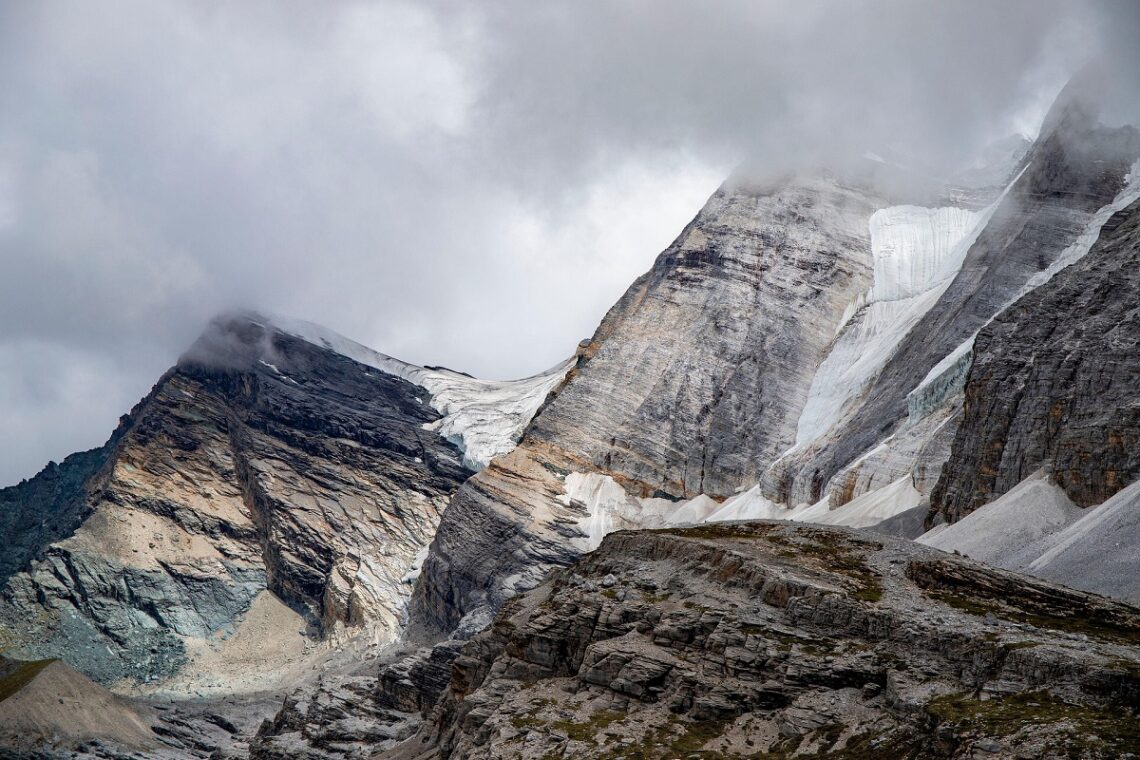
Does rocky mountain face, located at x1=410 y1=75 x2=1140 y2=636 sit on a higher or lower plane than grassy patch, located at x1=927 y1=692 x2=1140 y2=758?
higher

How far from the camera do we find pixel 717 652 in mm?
60250

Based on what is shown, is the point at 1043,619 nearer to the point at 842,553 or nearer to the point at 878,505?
the point at 842,553

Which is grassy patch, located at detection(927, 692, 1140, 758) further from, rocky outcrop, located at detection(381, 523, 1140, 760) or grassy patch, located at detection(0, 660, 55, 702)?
grassy patch, located at detection(0, 660, 55, 702)

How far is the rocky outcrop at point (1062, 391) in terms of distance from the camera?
9588 centimetres

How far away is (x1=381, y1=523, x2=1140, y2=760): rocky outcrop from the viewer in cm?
4694

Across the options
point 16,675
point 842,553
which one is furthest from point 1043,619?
point 16,675

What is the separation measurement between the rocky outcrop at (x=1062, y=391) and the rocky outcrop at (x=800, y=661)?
3096cm

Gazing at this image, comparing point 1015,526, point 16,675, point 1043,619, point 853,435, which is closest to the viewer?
point 1043,619

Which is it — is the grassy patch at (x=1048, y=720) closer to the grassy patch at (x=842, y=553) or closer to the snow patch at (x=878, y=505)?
the grassy patch at (x=842, y=553)

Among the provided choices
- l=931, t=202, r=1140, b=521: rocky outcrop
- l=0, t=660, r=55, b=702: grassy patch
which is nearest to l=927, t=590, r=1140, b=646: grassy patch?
l=931, t=202, r=1140, b=521: rocky outcrop

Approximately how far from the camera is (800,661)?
56625mm

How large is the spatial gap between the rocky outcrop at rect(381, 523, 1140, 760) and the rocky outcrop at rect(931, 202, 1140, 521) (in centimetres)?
3096

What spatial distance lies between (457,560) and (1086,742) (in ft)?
515

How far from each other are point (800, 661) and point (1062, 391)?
57955mm
